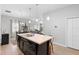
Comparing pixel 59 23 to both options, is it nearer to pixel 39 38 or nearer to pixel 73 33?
pixel 73 33

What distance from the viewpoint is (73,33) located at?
7.50 ft

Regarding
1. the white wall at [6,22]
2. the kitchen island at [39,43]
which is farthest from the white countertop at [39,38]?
→ the white wall at [6,22]

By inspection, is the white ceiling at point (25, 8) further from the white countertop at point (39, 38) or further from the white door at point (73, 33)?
the white countertop at point (39, 38)

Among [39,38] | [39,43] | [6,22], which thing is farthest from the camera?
[39,38]

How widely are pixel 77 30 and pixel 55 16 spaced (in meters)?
0.64

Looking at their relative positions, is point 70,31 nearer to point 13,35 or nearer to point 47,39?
point 47,39

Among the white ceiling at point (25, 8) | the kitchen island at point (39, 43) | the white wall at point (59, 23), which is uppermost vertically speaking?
the white ceiling at point (25, 8)

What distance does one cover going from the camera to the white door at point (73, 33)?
2.23m

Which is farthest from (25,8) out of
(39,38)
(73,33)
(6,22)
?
(73,33)

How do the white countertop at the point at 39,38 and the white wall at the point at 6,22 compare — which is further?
the white countertop at the point at 39,38

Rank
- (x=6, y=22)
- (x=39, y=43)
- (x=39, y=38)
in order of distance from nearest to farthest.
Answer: (x=6, y=22) < (x=39, y=43) < (x=39, y=38)

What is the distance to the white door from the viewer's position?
223 cm

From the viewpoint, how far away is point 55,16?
2283 mm

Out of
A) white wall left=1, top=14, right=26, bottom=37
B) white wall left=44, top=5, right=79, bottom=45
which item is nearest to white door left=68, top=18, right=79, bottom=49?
white wall left=44, top=5, right=79, bottom=45
